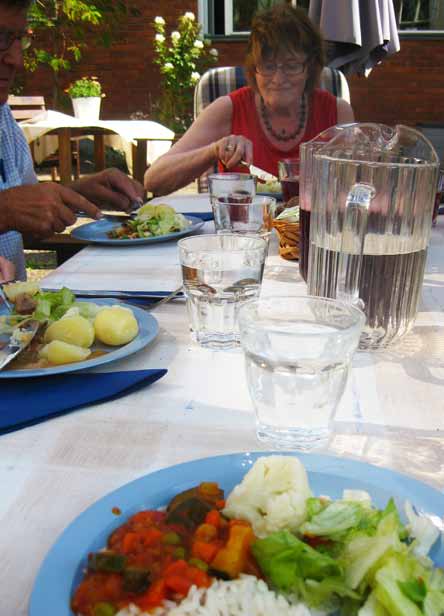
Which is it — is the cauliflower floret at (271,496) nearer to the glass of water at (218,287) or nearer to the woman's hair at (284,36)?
the glass of water at (218,287)

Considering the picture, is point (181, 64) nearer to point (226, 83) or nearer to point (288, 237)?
point (226, 83)

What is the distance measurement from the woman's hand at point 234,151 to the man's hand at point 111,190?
0.38m

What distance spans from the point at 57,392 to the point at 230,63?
7168 millimetres

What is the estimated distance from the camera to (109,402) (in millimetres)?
824

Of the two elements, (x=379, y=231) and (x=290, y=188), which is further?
(x=290, y=188)

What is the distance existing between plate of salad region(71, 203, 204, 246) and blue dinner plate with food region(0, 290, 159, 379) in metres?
0.65

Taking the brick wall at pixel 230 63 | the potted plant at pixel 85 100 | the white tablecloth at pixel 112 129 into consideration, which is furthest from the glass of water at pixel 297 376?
the brick wall at pixel 230 63

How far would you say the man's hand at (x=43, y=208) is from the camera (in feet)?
5.19

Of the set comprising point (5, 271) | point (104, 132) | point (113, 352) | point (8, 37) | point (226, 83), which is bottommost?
point (104, 132)

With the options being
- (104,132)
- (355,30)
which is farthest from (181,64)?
(355,30)

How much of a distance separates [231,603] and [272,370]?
0.31 metres

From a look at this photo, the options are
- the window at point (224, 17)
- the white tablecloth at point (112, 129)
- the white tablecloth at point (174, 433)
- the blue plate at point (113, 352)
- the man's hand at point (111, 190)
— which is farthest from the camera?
the window at point (224, 17)

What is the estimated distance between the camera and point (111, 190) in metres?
1.97

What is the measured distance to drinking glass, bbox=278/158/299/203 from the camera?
1.79 metres
